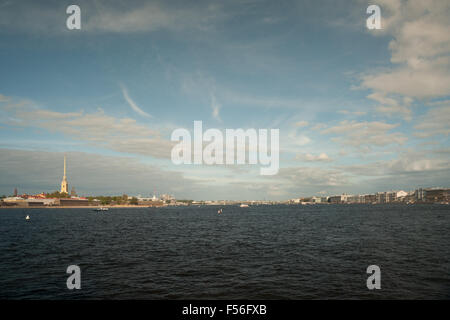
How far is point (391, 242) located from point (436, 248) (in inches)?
273

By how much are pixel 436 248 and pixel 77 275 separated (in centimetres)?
4965

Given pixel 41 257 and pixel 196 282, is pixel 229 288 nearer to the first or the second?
pixel 196 282

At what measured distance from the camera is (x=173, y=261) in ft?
113
